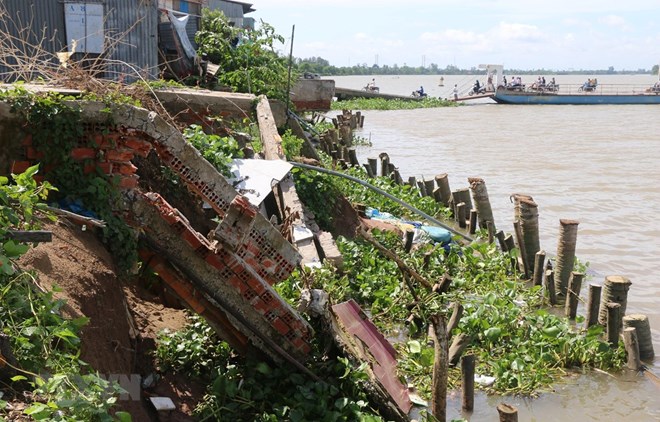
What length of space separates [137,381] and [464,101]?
50.2 m

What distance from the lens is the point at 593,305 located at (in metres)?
8.65

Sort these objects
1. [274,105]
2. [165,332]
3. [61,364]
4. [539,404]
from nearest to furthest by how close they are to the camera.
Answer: [61,364]
[165,332]
[539,404]
[274,105]

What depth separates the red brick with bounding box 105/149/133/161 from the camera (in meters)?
5.86

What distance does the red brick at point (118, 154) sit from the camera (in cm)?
586

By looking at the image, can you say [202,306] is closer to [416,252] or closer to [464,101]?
[416,252]

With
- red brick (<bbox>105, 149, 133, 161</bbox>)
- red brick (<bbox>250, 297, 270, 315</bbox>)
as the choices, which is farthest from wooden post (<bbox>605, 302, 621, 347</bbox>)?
red brick (<bbox>105, 149, 133, 161</bbox>)

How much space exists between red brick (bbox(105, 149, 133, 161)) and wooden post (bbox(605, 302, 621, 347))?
18.1 ft

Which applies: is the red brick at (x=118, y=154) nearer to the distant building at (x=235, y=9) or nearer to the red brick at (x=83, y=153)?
the red brick at (x=83, y=153)

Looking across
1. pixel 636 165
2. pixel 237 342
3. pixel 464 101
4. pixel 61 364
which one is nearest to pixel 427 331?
pixel 237 342

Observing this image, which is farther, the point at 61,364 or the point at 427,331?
the point at 427,331

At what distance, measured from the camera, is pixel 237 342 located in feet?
19.6

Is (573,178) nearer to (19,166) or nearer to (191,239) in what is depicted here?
(191,239)

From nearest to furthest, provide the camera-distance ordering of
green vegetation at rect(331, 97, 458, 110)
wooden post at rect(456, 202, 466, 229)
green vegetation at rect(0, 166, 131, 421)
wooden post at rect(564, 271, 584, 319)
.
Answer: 1. green vegetation at rect(0, 166, 131, 421)
2. wooden post at rect(564, 271, 584, 319)
3. wooden post at rect(456, 202, 466, 229)
4. green vegetation at rect(331, 97, 458, 110)

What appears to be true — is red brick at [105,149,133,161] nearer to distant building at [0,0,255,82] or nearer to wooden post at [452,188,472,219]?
distant building at [0,0,255,82]
